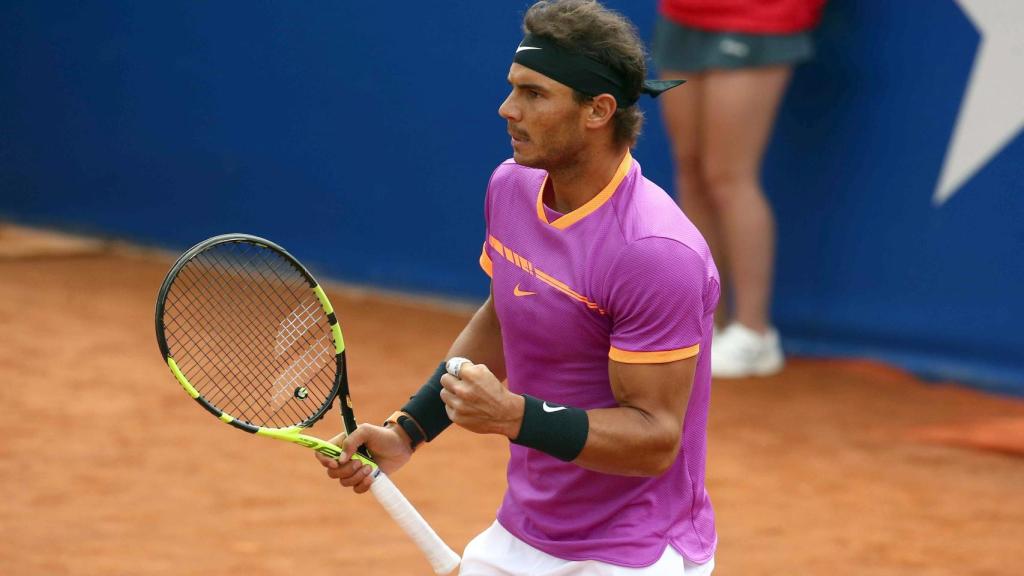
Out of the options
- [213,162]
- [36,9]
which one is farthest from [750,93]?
[36,9]

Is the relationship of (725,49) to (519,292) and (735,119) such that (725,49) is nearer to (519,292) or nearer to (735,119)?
(735,119)

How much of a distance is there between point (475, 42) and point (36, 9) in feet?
9.26

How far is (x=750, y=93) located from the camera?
587cm

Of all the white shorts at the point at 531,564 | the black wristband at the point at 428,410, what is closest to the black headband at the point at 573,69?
the black wristband at the point at 428,410

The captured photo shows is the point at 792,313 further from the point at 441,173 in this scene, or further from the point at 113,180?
the point at 113,180

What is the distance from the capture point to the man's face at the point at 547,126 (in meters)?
2.52

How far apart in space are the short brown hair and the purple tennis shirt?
0.26 ft

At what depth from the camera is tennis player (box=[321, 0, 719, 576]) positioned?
94.3 inches

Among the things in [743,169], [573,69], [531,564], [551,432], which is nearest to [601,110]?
[573,69]

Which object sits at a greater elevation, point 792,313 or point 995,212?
point 995,212

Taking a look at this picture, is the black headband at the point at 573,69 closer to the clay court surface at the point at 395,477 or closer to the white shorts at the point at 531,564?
the white shorts at the point at 531,564

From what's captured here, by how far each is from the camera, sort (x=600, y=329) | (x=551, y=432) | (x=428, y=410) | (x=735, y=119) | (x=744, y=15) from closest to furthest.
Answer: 1. (x=551, y=432)
2. (x=600, y=329)
3. (x=428, y=410)
4. (x=744, y=15)
5. (x=735, y=119)

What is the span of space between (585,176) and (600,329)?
0.81ft

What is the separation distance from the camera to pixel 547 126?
252 centimetres
